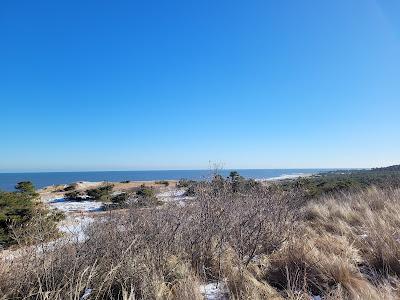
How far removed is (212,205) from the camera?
4992 millimetres

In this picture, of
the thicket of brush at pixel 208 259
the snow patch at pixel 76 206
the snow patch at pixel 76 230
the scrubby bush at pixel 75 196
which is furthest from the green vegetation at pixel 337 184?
the scrubby bush at pixel 75 196

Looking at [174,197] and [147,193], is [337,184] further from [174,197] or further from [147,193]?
[174,197]

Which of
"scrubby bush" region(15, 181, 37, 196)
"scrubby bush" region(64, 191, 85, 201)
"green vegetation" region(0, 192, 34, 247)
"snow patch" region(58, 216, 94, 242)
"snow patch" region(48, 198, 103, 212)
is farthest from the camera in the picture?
"scrubby bush" region(64, 191, 85, 201)

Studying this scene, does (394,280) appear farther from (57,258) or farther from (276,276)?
(57,258)

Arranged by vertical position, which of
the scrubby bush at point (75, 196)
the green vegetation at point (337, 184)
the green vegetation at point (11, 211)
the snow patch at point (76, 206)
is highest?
the green vegetation at point (337, 184)

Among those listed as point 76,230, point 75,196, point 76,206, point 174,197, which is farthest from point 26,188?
point 75,196

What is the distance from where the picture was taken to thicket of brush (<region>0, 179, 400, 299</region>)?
10.8 ft

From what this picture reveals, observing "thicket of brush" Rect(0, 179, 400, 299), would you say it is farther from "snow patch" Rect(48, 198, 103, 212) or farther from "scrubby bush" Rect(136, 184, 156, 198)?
"snow patch" Rect(48, 198, 103, 212)

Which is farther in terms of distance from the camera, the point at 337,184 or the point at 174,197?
the point at 337,184

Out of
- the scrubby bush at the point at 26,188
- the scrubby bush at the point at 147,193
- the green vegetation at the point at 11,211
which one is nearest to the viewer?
the green vegetation at the point at 11,211

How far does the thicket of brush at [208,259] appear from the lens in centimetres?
329

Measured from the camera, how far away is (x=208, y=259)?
14.6ft

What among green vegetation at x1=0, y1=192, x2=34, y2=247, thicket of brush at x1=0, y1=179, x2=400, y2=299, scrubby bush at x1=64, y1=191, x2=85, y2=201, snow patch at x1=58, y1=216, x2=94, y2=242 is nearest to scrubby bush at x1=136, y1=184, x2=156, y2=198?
snow patch at x1=58, y1=216, x2=94, y2=242

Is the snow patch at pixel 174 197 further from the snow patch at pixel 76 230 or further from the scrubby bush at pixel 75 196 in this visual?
the scrubby bush at pixel 75 196
